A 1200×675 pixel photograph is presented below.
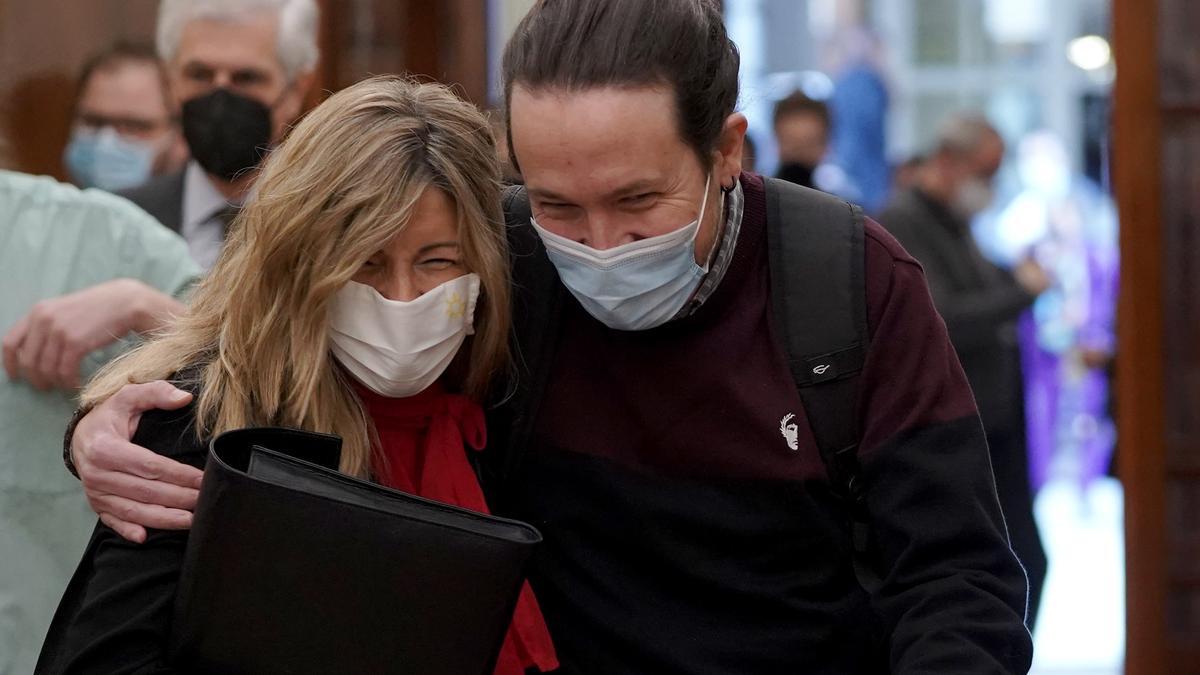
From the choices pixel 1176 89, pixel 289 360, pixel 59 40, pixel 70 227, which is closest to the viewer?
pixel 289 360

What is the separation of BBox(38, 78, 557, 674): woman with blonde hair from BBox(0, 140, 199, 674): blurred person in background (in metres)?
0.29

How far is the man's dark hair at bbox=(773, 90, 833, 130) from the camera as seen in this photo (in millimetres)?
5686

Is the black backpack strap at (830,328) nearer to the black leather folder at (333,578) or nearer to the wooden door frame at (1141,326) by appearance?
the black leather folder at (333,578)

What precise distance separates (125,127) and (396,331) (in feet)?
6.76

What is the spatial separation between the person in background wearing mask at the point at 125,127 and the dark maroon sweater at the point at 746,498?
190 centimetres

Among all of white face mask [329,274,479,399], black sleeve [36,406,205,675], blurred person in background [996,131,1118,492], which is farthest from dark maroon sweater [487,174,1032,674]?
blurred person in background [996,131,1118,492]

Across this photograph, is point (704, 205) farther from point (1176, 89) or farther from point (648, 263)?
point (1176, 89)

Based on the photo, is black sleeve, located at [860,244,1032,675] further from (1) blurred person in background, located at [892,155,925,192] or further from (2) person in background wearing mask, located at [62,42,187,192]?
(1) blurred person in background, located at [892,155,925,192]

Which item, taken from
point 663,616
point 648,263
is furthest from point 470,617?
point 648,263

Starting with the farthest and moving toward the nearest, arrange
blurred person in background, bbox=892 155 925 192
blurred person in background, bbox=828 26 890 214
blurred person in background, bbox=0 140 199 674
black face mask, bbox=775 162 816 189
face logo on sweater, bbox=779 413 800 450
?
1. blurred person in background, bbox=828 26 890 214
2. blurred person in background, bbox=892 155 925 192
3. black face mask, bbox=775 162 816 189
4. blurred person in background, bbox=0 140 199 674
5. face logo on sweater, bbox=779 413 800 450

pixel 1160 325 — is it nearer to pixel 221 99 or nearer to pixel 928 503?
pixel 221 99

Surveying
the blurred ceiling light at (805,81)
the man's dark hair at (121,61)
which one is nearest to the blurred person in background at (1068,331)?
the blurred ceiling light at (805,81)

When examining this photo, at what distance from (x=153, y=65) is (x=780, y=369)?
2336 mm

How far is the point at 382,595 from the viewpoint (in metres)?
1.62
